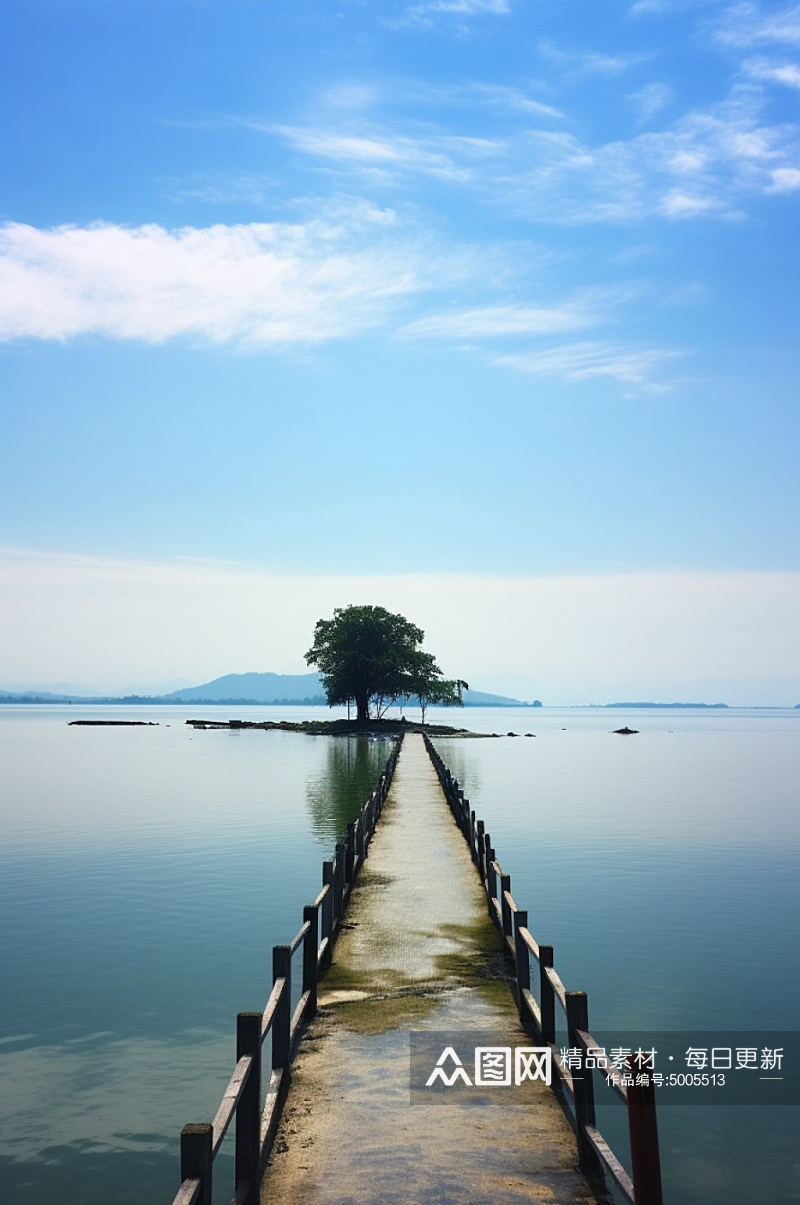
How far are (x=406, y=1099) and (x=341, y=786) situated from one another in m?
43.9

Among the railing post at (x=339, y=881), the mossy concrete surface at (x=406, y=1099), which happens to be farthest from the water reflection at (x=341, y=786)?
the mossy concrete surface at (x=406, y=1099)

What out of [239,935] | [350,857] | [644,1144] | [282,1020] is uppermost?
[644,1144]

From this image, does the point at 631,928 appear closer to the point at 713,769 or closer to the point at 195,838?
the point at 195,838

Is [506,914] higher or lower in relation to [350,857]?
lower

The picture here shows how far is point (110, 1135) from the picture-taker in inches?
446

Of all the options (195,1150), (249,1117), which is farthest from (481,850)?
(195,1150)

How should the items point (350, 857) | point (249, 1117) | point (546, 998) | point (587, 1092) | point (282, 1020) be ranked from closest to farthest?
point (249, 1117) → point (587, 1092) → point (282, 1020) → point (546, 998) → point (350, 857)

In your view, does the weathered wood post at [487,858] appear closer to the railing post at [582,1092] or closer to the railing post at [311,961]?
the railing post at [311,961]

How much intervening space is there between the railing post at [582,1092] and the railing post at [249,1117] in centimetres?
264

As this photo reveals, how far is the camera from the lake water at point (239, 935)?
37.4 feet

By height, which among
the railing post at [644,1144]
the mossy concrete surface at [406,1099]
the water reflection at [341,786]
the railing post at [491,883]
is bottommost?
the water reflection at [341,786]

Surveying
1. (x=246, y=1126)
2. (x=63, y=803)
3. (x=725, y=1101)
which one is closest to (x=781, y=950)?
(x=725, y=1101)

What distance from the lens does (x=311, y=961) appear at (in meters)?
12.6

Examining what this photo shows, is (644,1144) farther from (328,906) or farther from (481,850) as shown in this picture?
(481,850)
